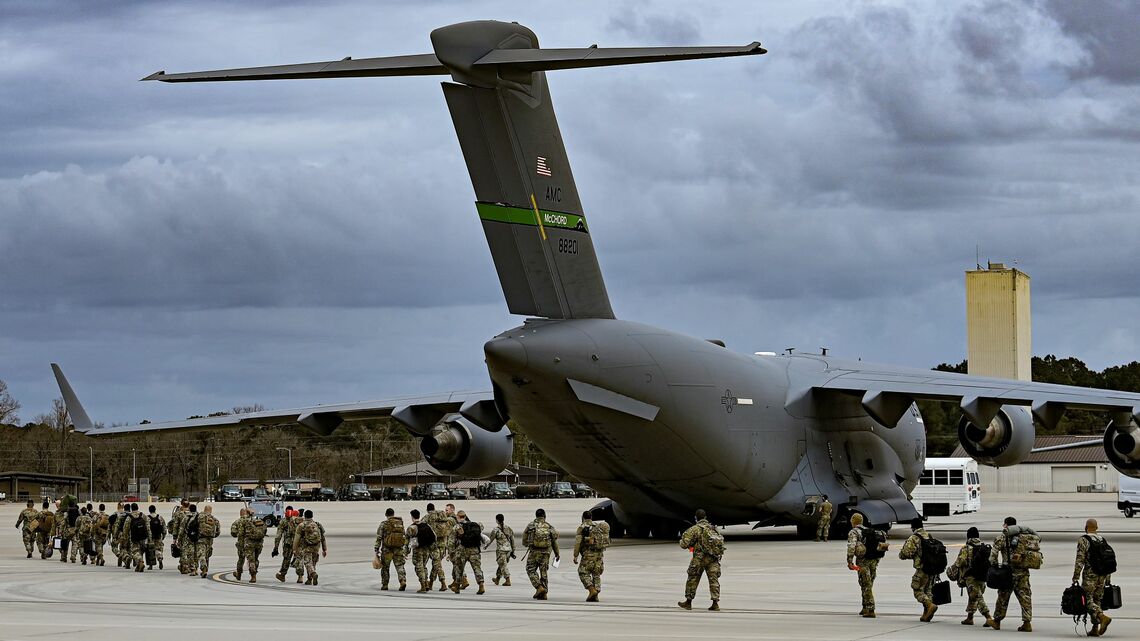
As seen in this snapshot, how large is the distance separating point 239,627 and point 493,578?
6182 mm

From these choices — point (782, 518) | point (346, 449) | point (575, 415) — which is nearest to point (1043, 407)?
point (782, 518)

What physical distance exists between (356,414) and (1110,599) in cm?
1756

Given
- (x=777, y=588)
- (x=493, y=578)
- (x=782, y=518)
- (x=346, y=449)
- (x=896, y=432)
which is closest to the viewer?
(x=777, y=588)

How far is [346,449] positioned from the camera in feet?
332

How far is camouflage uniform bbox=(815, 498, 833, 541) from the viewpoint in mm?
25125

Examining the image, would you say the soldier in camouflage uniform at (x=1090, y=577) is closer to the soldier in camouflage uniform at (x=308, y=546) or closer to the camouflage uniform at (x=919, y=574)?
the camouflage uniform at (x=919, y=574)

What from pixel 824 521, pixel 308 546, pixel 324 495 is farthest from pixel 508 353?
pixel 324 495

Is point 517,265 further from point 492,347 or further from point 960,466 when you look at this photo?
point 960,466

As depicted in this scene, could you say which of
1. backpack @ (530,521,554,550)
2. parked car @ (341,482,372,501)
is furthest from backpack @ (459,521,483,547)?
parked car @ (341,482,372,501)

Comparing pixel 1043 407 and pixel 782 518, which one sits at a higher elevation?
pixel 1043 407

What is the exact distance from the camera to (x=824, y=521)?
82.7 feet

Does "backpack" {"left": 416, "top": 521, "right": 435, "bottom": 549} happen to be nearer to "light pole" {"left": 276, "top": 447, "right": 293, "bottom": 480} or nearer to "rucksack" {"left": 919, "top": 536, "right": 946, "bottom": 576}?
"rucksack" {"left": 919, "top": 536, "right": 946, "bottom": 576}

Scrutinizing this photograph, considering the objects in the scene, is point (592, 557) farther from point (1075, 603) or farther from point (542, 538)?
point (1075, 603)

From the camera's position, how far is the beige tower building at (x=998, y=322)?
3004 inches
